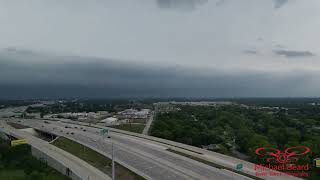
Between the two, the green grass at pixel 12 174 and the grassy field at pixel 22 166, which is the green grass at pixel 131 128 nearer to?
the grassy field at pixel 22 166

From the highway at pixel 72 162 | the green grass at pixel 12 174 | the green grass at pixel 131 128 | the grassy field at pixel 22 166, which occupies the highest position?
the green grass at pixel 131 128

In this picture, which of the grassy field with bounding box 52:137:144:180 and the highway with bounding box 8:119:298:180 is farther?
the grassy field with bounding box 52:137:144:180

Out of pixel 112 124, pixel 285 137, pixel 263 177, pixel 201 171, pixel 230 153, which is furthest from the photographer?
pixel 112 124

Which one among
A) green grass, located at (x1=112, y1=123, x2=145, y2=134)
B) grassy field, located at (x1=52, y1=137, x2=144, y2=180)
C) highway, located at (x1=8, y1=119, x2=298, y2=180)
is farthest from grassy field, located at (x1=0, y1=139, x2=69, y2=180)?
green grass, located at (x1=112, y1=123, x2=145, y2=134)

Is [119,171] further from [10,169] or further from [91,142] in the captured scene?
[91,142]

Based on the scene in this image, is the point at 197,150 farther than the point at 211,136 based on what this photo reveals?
No

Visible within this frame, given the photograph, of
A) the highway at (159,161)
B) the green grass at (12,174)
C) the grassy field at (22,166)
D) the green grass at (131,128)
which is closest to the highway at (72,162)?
the grassy field at (22,166)

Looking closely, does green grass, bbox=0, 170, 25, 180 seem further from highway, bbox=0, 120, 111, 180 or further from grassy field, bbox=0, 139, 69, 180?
highway, bbox=0, 120, 111, 180

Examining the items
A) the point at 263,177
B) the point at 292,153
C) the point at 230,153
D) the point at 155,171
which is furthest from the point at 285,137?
the point at 155,171
